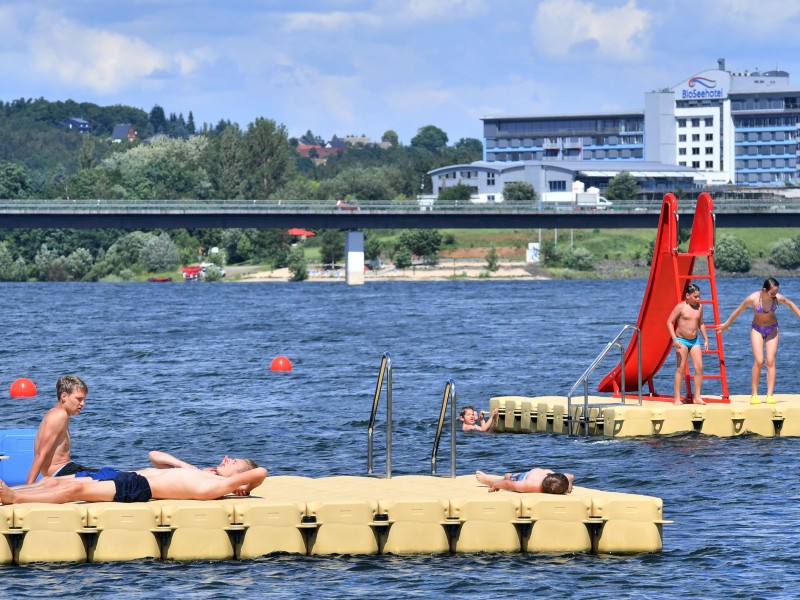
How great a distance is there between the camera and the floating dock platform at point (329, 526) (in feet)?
67.2

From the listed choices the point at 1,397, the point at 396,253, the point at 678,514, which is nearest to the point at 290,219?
the point at 396,253

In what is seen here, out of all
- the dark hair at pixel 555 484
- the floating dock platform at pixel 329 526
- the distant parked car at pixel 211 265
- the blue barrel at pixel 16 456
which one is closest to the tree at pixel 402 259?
the distant parked car at pixel 211 265

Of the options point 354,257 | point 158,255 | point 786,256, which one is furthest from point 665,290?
point 786,256

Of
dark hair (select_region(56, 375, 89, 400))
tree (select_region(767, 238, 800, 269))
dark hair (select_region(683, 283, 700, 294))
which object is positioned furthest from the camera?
tree (select_region(767, 238, 800, 269))

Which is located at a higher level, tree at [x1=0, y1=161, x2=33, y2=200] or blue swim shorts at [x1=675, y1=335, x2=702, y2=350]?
tree at [x1=0, y1=161, x2=33, y2=200]

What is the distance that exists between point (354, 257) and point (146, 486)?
127662 millimetres

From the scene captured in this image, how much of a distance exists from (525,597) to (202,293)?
4592 inches

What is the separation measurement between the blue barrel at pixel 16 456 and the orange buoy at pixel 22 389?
22.0 m

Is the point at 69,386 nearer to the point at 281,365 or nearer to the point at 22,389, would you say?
the point at 22,389

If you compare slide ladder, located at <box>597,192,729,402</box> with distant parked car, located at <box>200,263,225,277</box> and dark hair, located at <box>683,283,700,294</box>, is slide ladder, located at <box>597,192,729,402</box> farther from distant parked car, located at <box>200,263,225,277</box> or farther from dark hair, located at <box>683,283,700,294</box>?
distant parked car, located at <box>200,263,225,277</box>

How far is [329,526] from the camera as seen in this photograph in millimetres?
21016

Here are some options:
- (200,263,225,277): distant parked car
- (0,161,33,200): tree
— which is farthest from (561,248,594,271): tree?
(0,161,33,200): tree

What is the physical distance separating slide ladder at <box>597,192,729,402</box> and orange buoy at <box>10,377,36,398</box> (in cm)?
1703

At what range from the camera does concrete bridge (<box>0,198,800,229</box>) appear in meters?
137
